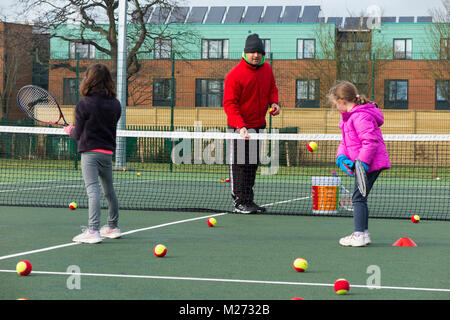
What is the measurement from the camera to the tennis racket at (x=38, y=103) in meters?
7.85

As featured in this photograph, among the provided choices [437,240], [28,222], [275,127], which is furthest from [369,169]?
[275,127]

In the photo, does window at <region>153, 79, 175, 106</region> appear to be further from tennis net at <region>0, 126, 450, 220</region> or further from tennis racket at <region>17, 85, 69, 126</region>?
tennis racket at <region>17, 85, 69, 126</region>

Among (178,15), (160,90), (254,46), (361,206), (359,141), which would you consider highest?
(178,15)

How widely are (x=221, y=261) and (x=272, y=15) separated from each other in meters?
40.0


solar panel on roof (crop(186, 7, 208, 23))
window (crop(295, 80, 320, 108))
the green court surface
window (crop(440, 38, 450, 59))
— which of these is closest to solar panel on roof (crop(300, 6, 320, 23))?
solar panel on roof (crop(186, 7, 208, 23))

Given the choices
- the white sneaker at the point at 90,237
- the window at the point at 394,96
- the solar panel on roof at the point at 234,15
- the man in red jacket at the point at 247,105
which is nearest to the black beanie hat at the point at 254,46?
the man in red jacket at the point at 247,105

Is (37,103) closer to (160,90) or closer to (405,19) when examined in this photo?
(160,90)

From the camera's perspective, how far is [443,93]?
25969 mm

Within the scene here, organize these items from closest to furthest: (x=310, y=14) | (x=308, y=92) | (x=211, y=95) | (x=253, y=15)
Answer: (x=308, y=92) < (x=211, y=95) < (x=310, y=14) < (x=253, y=15)

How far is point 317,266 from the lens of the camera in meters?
5.32

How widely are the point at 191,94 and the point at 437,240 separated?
23.0 m

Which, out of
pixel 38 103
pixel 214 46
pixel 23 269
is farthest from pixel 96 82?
pixel 214 46

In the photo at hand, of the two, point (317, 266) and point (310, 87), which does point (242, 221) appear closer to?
point (317, 266)

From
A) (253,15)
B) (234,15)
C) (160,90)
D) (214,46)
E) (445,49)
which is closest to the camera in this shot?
(445,49)
